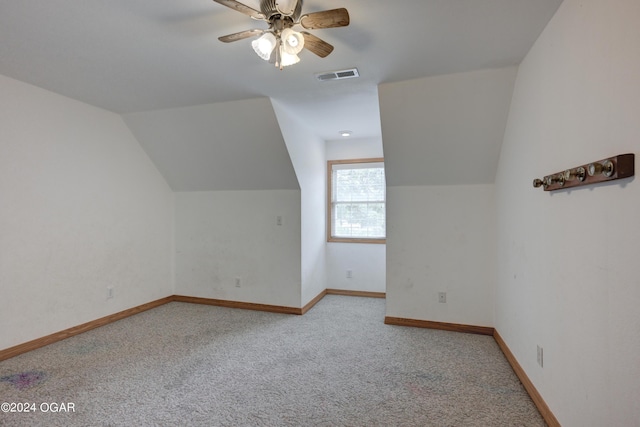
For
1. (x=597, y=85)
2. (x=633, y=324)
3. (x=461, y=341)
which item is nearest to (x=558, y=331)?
(x=633, y=324)

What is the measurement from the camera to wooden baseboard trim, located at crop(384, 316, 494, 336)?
3246 millimetres

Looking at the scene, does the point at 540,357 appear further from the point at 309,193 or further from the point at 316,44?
the point at 309,193

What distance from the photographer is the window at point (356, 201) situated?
466 centimetres

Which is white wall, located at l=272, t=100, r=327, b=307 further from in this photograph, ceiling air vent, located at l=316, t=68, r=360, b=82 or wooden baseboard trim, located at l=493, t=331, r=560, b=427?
wooden baseboard trim, located at l=493, t=331, r=560, b=427

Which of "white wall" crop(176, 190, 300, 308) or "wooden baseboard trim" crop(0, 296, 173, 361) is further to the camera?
"white wall" crop(176, 190, 300, 308)

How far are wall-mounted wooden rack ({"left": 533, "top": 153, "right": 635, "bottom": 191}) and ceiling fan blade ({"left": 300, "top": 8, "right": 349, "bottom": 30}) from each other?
1307 mm

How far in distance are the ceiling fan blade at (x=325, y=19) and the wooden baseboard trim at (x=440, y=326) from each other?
9.83 ft

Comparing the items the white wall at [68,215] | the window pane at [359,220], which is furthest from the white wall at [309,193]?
the white wall at [68,215]

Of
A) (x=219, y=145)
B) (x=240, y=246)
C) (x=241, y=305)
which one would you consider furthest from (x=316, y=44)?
(x=241, y=305)

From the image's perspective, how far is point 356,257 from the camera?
15.4 feet

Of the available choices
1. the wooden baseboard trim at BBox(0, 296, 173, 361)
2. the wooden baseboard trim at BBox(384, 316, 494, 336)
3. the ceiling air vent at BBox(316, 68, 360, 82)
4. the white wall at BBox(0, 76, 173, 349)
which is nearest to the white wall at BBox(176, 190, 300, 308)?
the white wall at BBox(0, 76, 173, 349)

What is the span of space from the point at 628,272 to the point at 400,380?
1.67m

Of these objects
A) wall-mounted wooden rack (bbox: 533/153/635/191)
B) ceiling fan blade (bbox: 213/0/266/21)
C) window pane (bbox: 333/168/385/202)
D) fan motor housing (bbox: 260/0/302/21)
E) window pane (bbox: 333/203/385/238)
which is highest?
fan motor housing (bbox: 260/0/302/21)

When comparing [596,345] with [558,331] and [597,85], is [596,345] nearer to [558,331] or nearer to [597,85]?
[558,331]
